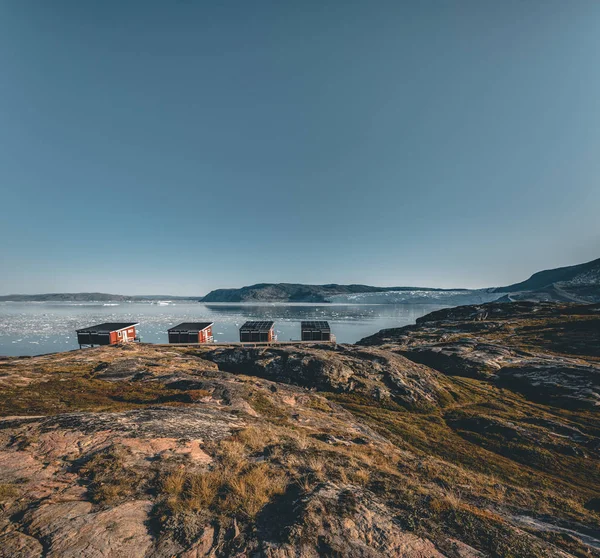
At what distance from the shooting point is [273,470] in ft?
33.1

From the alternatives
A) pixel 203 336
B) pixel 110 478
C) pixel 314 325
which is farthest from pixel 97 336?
pixel 110 478

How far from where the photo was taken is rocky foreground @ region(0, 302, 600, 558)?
21.5ft

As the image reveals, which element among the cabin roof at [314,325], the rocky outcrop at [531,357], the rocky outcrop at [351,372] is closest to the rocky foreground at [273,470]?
the rocky outcrop at [351,372]

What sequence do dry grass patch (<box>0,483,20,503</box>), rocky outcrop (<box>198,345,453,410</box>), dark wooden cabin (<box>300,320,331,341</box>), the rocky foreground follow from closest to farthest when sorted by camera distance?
the rocky foreground, dry grass patch (<box>0,483,20,503</box>), rocky outcrop (<box>198,345,453,410</box>), dark wooden cabin (<box>300,320,331,341</box>)

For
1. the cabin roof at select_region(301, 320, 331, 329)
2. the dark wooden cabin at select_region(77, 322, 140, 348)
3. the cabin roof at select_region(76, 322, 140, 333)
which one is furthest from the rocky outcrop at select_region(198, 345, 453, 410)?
the cabin roof at select_region(76, 322, 140, 333)

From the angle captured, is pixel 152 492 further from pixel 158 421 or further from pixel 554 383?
pixel 554 383

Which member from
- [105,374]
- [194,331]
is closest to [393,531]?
[105,374]

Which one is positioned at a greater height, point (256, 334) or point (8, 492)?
point (8, 492)

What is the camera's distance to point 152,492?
7.93m

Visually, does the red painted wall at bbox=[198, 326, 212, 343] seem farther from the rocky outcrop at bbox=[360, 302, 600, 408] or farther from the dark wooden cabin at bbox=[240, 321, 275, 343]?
the rocky outcrop at bbox=[360, 302, 600, 408]

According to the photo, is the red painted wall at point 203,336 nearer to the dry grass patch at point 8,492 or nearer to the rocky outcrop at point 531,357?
the rocky outcrop at point 531,357

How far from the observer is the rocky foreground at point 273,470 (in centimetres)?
655

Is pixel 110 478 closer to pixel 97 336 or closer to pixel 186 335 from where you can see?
pixel 186 335

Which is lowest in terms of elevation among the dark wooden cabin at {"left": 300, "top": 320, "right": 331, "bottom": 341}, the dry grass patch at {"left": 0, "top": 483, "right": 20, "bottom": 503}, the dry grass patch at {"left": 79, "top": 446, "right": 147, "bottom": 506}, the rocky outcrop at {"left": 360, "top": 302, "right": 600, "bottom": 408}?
the rocky outcrop at {"left": 360, "top": 302, "right": 600, "bottom": 408}
